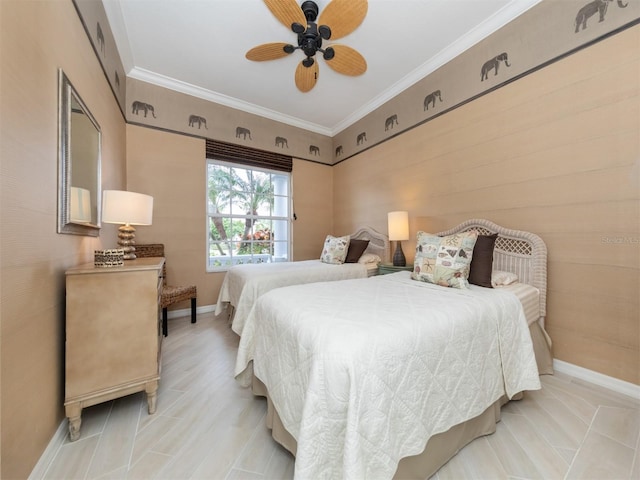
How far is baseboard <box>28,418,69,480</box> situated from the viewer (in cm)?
106

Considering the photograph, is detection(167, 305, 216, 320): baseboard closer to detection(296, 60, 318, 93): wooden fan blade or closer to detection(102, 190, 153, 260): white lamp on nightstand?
detection(102, 190, 153, 260): white lamp on nightstand

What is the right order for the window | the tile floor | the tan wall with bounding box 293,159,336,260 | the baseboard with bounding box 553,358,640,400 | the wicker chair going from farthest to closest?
the tan wall with bounding box 293,159,336,260
the window
the wicker chair
the baseboard with bounding box 553,358,640,400
the tile floor

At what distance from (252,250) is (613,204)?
12.8 feet

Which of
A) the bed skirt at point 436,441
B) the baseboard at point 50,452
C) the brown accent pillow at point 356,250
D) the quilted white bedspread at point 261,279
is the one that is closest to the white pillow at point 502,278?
the bed skirt at point 436,441

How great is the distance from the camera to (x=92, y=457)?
1185mm

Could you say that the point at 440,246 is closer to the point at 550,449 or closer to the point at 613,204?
the point at 613,204

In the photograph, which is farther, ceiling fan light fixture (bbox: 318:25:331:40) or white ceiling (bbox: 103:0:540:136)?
white ceiling (bbox: 103:0:540:136)

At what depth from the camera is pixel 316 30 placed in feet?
6.55

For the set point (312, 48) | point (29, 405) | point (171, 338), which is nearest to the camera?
point (29, 405)

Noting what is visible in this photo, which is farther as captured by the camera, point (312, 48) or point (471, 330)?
point (312, 48)

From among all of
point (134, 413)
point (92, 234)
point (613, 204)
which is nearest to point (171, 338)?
point (134, 413)

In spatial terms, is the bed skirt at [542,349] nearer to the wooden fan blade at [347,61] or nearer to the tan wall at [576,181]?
the tan wall at [576,181]

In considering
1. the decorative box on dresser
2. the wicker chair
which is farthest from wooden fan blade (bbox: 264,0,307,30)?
the wicker chair

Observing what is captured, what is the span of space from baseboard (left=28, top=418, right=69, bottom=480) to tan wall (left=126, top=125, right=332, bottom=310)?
2037 mm
